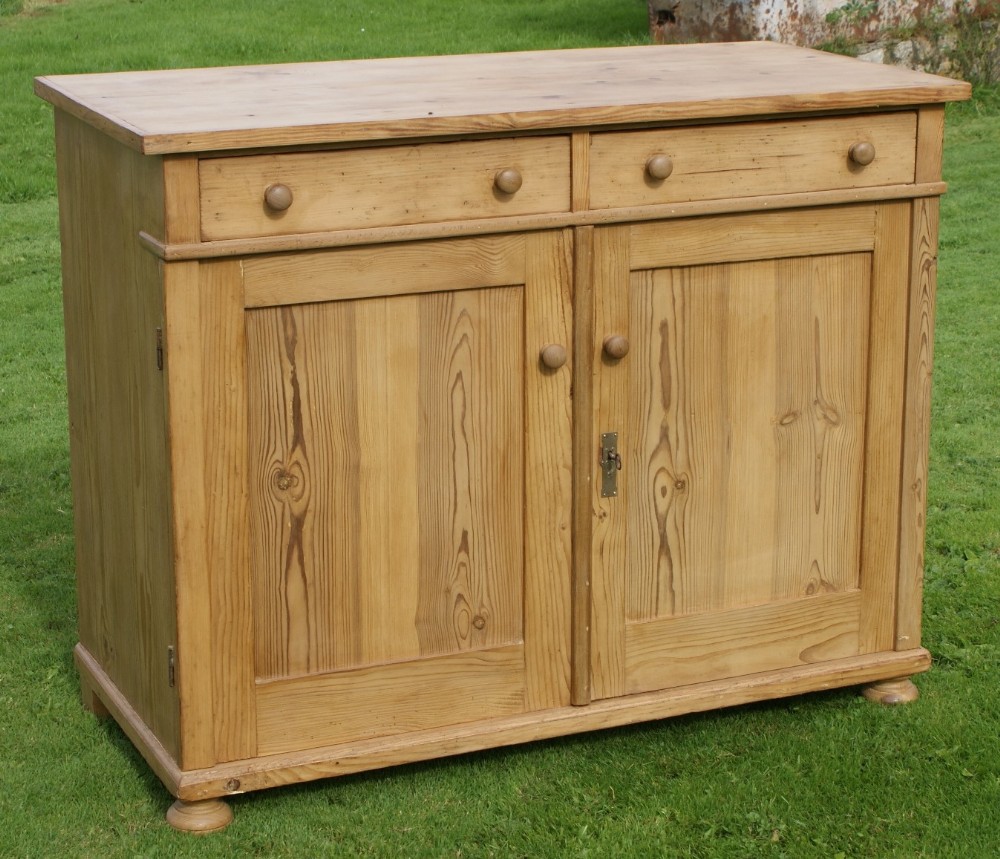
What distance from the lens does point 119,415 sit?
340cm

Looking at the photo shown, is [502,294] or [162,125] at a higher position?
[162,125]

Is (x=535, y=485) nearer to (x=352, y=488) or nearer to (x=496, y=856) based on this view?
(x=352, y=488)

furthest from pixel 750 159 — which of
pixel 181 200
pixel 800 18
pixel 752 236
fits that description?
pixel 800 18

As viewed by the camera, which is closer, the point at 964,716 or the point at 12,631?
the point at 964,716

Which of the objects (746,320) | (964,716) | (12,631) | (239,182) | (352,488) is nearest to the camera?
(239,182)

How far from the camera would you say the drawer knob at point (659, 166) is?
329 cm

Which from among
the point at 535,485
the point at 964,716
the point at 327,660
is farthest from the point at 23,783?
the point at 964,716

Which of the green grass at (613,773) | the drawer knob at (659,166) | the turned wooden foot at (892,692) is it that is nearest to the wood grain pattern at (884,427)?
the turned wooden foot at (892,692)

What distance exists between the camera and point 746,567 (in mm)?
3629

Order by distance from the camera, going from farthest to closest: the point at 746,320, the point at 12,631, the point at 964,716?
the point at 12,631 < the point at 964,716 < the point at 746,320

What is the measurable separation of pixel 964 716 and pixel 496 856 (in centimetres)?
115

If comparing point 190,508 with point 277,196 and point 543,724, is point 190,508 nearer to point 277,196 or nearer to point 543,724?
point 277,196

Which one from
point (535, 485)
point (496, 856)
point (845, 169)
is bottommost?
point (496, 856)

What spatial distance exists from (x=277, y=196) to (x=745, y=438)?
3.69 feet
